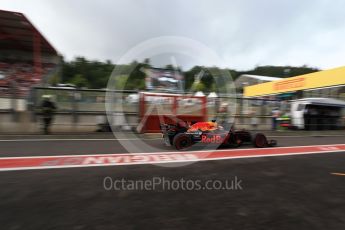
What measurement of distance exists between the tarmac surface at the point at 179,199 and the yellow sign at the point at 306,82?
2082cm

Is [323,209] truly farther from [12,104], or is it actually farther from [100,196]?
[12,104]

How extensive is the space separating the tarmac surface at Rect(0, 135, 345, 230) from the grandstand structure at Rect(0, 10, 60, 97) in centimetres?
2056

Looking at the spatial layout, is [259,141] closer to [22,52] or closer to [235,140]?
[235,140]

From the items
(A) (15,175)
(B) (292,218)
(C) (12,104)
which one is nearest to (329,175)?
(B) (292,218)

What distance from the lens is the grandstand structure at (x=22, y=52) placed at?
25.9 meters

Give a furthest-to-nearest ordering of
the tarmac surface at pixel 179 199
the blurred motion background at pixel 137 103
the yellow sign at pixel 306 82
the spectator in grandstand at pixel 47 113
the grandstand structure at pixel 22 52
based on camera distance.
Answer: the grandstand structure at pixel 22 52 → the yellow sign at pixel 306 82 → the blurred motion background at pixel 137 103 → the spectator in grandstand at pixel 47 113 → the tarmac surface at pixel 179 199

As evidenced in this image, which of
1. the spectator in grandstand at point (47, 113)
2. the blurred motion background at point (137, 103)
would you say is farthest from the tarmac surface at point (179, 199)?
the spectator in grandstand at point (47, 113)

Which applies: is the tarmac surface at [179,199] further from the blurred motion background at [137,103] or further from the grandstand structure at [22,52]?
the grandstand structure at [22,52]

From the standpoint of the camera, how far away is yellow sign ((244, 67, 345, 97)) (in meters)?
24.9

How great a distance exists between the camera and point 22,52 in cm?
3634

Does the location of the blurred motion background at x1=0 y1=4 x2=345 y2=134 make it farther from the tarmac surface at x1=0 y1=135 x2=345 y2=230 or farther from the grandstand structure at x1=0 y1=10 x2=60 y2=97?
the tarmac surface at x1=0 y1=135 x2=345 y2=230

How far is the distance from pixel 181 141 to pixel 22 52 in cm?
3504

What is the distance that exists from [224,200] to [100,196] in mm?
2165

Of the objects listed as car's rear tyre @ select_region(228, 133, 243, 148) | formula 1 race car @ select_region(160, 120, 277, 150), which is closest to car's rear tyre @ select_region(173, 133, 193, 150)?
formula 1 race car @ select_region(160, 120, 277, 150)
